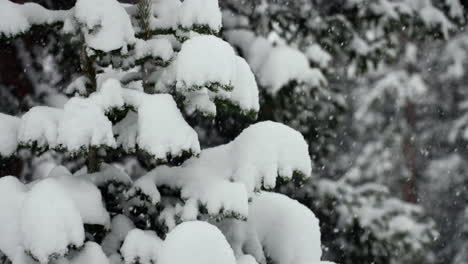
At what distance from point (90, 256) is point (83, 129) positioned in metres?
0.51

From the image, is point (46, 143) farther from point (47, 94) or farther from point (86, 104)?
point (47, 94)

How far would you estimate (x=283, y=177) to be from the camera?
2.45 meters

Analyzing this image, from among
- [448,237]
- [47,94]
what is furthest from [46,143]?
[448,237]

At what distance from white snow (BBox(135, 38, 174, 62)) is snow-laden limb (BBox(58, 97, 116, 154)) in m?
0.42

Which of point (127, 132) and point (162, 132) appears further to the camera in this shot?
point (127, 132)

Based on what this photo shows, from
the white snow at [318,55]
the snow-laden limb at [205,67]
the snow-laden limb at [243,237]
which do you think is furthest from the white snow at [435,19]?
the snow-laden limb at [205,67]

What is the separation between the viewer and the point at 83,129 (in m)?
2.20

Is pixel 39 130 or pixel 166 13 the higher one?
pixel 166 13

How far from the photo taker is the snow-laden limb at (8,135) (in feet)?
7.99

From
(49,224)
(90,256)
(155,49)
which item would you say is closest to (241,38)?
(155,49)

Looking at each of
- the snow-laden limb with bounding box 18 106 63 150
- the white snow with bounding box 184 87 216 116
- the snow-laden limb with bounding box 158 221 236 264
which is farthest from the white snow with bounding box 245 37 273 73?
the snow-laden limb with bounding box 158 221 236 264

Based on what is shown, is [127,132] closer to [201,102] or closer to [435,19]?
[201,102]

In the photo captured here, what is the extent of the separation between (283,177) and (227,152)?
37 cm

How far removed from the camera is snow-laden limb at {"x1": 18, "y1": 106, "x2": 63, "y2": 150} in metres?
2.30
